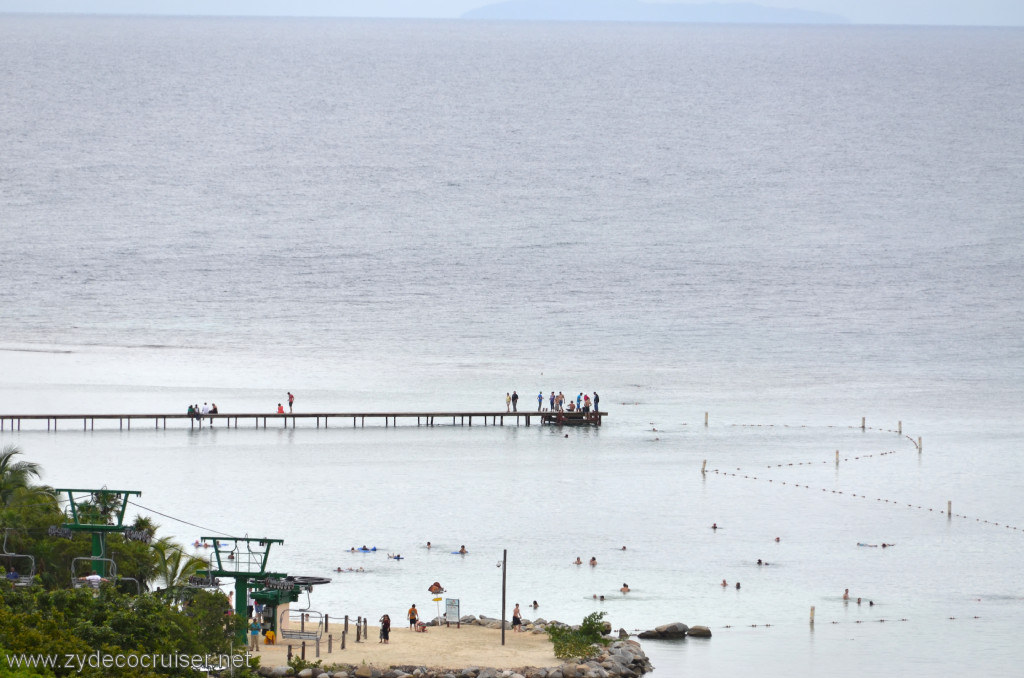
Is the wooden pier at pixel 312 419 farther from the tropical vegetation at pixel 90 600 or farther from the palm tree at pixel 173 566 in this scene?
the palm tree at pixel 173 566

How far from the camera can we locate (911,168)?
632 ft

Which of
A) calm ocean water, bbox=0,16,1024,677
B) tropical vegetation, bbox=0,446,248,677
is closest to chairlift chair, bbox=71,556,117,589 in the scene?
tropical vegetation, bbox=0,446,248,677

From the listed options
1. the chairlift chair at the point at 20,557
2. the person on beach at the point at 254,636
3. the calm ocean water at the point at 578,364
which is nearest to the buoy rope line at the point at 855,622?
the calm ocean water at the point at 578,364

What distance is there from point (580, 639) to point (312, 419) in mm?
40979

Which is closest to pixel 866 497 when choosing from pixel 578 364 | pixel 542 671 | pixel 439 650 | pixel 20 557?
pixel 542 671

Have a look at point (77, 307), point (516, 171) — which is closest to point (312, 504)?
point (77, 307)

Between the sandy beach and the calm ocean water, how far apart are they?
3.31 m

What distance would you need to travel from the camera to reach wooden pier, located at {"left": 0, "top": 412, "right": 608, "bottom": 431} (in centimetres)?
7462

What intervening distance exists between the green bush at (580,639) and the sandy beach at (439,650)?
30 cm

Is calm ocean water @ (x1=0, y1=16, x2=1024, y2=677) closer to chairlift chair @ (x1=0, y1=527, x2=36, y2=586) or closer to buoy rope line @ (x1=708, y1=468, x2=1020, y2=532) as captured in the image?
buoy rope line @ (x1=708, y1=468, x2=1020, y2=532)

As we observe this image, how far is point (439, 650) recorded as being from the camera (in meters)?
40.0

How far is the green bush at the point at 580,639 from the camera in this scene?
3994 centimetres

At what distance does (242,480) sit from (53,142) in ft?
468

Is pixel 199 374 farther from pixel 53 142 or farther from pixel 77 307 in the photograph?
pixel 53 142
